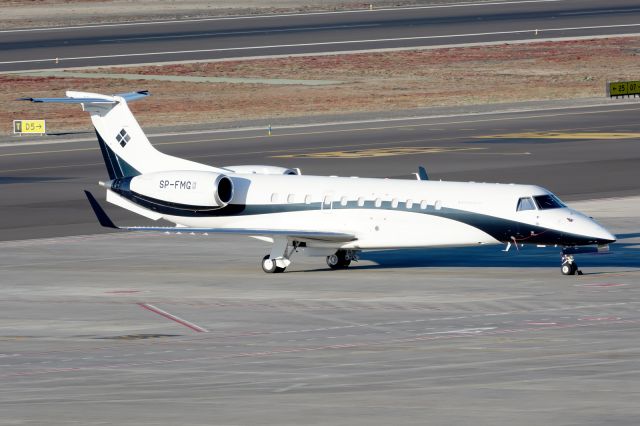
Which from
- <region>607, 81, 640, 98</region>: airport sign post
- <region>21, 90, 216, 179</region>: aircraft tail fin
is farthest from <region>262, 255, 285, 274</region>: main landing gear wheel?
<region>607, 81, 640, 98</region>: airport sign post

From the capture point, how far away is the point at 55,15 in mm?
169750

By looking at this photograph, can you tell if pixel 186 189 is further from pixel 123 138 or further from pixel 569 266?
pixel 569 266

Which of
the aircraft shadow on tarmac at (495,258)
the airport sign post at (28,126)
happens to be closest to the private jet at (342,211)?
the aircraft shadow on tarmac at (495,258)

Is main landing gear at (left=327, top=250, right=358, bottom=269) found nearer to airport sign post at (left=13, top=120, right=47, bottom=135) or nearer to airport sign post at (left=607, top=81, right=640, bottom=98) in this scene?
airport sign post at (left=13, top=120, right=47, bottom=135)

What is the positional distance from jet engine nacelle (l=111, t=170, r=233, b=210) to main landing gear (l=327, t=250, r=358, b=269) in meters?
3.34

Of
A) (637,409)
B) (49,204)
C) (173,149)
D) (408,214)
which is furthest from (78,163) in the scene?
(637,409)

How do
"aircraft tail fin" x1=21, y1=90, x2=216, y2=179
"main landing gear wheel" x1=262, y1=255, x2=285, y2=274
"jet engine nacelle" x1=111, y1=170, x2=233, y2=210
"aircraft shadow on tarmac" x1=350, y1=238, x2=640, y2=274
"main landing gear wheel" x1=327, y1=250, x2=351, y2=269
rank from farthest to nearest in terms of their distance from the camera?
1. "aircraft tail fin" x1=21, y1=90, x2=216, y2=179
2. "aircraft shadow on tarmac" x1=350, y1=238, x2=640, y2=274
3. "main landing gear wheel" x1=327, y1=250, x2=351, y2=269
4. "jet engine nacelle" x1=111, y1=170, x2=233, y2=210
5. "main landing gear wheel" x1=262, y1=255, x2=285, y2=274

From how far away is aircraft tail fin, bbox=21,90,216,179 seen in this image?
49188mm

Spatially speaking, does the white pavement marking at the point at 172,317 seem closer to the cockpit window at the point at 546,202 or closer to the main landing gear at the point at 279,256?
the main landing gear at the point at 279,256

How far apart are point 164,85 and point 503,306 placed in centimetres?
7357

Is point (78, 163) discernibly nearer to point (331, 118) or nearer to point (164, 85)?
point (331, 118)

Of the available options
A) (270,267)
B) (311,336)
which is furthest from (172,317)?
(270,267)

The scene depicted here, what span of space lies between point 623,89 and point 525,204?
2551 inches

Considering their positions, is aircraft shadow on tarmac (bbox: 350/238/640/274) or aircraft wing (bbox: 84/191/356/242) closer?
aircraft wing (bbox: 84/191/356/242)
